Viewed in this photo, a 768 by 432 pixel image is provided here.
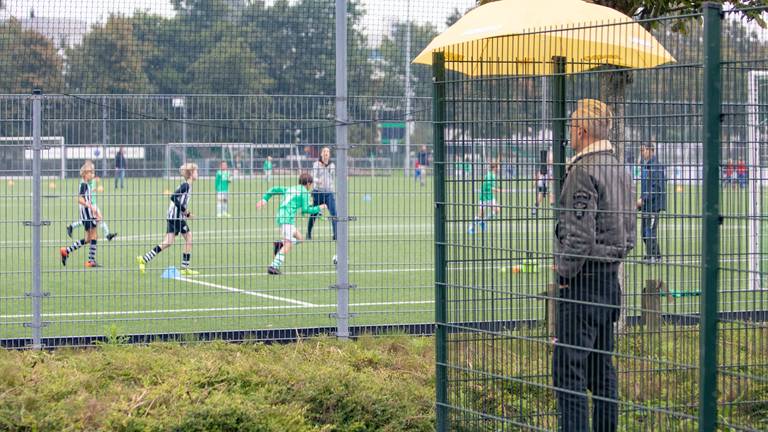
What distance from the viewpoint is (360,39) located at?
1127 cm

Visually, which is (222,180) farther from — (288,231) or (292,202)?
(288,231)

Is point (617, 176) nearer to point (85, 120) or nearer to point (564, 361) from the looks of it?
point (564, 361)

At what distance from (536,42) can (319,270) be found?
7469 mm

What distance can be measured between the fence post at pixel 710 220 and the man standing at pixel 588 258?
0.81 metres

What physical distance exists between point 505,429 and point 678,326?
3.75 feet

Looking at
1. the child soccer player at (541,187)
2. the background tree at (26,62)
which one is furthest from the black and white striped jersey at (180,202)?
the child soccer player at (541,187)

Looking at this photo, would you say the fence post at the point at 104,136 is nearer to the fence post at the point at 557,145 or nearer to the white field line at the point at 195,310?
the white field line at the point at 195,310

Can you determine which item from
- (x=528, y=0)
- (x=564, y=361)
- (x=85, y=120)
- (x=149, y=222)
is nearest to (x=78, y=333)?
(x=149, y=222)

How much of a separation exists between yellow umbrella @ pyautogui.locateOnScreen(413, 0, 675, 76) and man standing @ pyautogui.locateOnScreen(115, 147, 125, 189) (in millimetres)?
4179

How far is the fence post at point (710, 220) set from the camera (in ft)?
14.7

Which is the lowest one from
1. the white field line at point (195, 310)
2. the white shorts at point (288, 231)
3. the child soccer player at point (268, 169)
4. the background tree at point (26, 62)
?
the white field line at point (195, 310)

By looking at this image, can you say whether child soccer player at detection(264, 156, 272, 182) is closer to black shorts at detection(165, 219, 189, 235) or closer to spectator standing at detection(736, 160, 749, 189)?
black shorts at detection(165, 219, 189, 235)

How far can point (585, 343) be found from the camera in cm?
550

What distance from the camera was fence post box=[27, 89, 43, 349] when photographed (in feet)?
33.3
